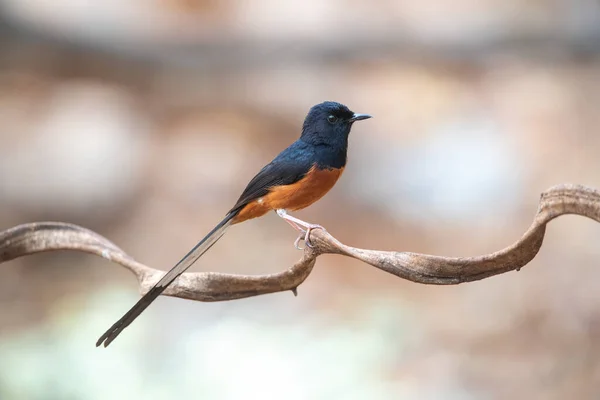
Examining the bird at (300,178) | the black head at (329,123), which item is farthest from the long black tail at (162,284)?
the black head at (329,123)

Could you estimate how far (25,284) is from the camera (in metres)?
3.16

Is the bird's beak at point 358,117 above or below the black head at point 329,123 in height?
above

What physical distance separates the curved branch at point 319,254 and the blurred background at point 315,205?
1956mm

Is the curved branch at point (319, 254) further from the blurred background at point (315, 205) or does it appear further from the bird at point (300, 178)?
the blurred background at point (315, 205)

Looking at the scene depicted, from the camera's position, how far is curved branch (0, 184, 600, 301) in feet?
2.20

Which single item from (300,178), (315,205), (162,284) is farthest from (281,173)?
(315,205)

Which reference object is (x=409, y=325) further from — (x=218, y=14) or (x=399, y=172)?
(x=218, y=14)

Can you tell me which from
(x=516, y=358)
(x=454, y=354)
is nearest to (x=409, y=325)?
(x=454, y=354)

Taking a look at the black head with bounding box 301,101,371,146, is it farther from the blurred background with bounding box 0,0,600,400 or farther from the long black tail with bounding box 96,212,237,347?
the blurred background with bounding box 0,0,600,400

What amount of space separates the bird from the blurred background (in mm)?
2096

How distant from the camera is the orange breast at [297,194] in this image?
81 centimetres

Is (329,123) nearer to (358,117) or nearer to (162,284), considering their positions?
(358,117)

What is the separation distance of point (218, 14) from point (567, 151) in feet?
6.35

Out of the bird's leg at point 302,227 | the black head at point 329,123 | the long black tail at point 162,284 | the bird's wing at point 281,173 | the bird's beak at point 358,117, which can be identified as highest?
the bird's beak at point 358,117
